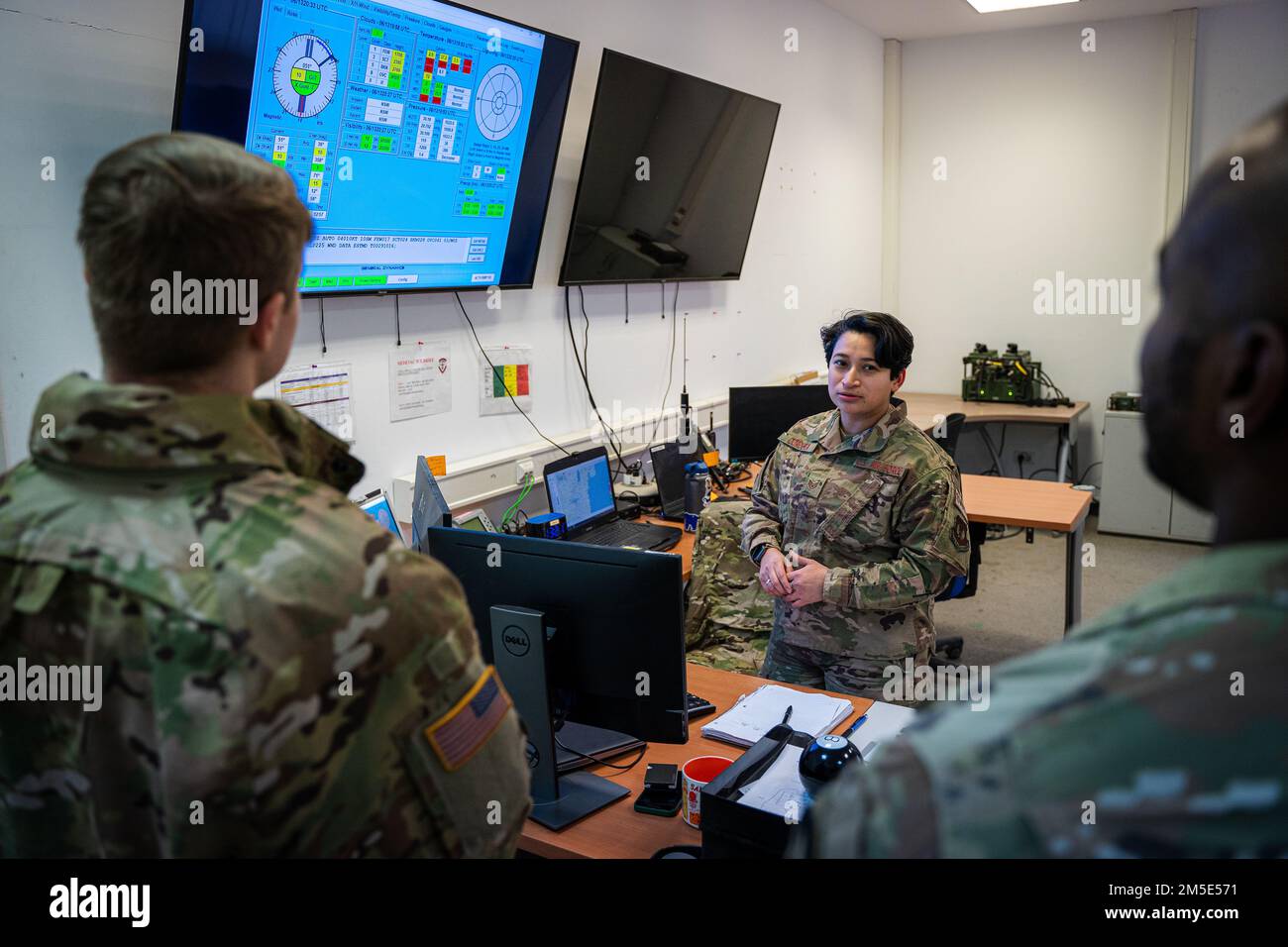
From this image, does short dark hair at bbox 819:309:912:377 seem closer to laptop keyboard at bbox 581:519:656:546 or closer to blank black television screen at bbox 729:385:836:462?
laptop keyboard at bbox 581:519:656:546

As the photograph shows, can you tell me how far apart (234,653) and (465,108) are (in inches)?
91.3

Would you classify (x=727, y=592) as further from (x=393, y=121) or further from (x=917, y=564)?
(x=393, y=121)

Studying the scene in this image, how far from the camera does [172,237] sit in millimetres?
847

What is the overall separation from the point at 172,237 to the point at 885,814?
2.48ft

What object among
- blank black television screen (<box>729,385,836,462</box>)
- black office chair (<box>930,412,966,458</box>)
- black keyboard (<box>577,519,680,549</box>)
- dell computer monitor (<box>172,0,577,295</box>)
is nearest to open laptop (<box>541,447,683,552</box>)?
black keyboard (<box>577,519,680,549</box>)

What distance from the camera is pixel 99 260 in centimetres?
87

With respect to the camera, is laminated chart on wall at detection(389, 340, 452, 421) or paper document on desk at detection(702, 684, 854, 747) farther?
laminated chart on wall at detection(389, 340, 452, 421)

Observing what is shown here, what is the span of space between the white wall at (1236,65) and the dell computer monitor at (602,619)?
5396mm

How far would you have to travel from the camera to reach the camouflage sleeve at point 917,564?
2270 mm

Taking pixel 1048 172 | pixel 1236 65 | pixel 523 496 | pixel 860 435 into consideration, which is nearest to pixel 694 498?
pixel 523 496

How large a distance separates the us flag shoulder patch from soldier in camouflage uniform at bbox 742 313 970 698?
1.46 metres

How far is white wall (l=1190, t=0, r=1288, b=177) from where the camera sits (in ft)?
18.0

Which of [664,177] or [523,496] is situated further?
[664,177]
